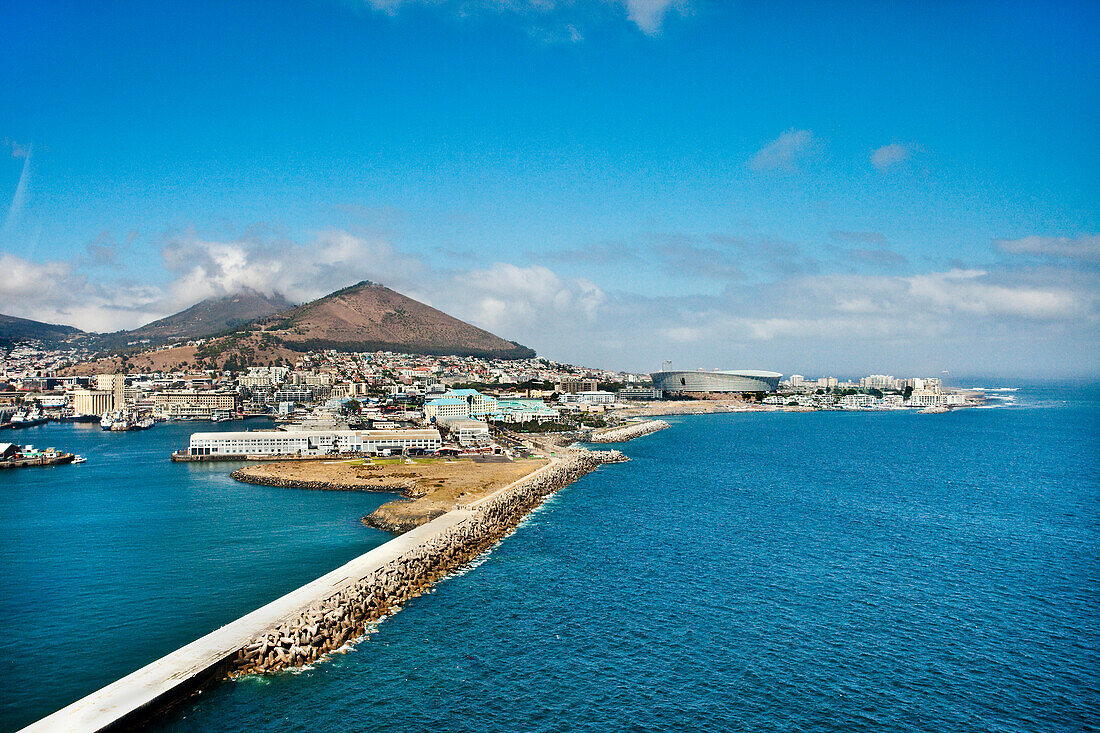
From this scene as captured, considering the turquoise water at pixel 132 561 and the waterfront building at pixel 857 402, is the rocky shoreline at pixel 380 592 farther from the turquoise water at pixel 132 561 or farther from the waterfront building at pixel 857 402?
the waterfront building at pixel 857 402

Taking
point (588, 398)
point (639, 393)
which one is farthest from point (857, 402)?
point (588, 398)

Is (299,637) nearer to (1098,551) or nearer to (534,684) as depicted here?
(534,684)

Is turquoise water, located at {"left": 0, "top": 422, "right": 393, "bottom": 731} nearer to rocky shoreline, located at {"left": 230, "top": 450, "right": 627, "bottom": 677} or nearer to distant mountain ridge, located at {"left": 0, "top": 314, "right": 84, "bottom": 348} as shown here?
rocky shoreline, located at {"left": 230, "top": 450, "right": 627, "bottom": 677}

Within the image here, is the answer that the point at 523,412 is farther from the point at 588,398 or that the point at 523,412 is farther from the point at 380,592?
the point at 380,592

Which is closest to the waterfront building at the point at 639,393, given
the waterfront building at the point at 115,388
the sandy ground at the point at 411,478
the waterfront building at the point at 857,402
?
the waterfront building at the point at 857,402

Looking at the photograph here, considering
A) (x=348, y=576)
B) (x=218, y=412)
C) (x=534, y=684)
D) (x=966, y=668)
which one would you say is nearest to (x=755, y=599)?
(x=966, y=668)

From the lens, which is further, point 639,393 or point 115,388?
point 639,393

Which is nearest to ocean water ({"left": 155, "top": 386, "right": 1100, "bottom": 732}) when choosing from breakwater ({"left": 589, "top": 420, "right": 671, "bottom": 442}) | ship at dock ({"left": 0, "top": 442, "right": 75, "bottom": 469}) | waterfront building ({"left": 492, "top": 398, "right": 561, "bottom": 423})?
breakwater ({"left": 589, "top": 420, "right": 671, "bottom": 442})
